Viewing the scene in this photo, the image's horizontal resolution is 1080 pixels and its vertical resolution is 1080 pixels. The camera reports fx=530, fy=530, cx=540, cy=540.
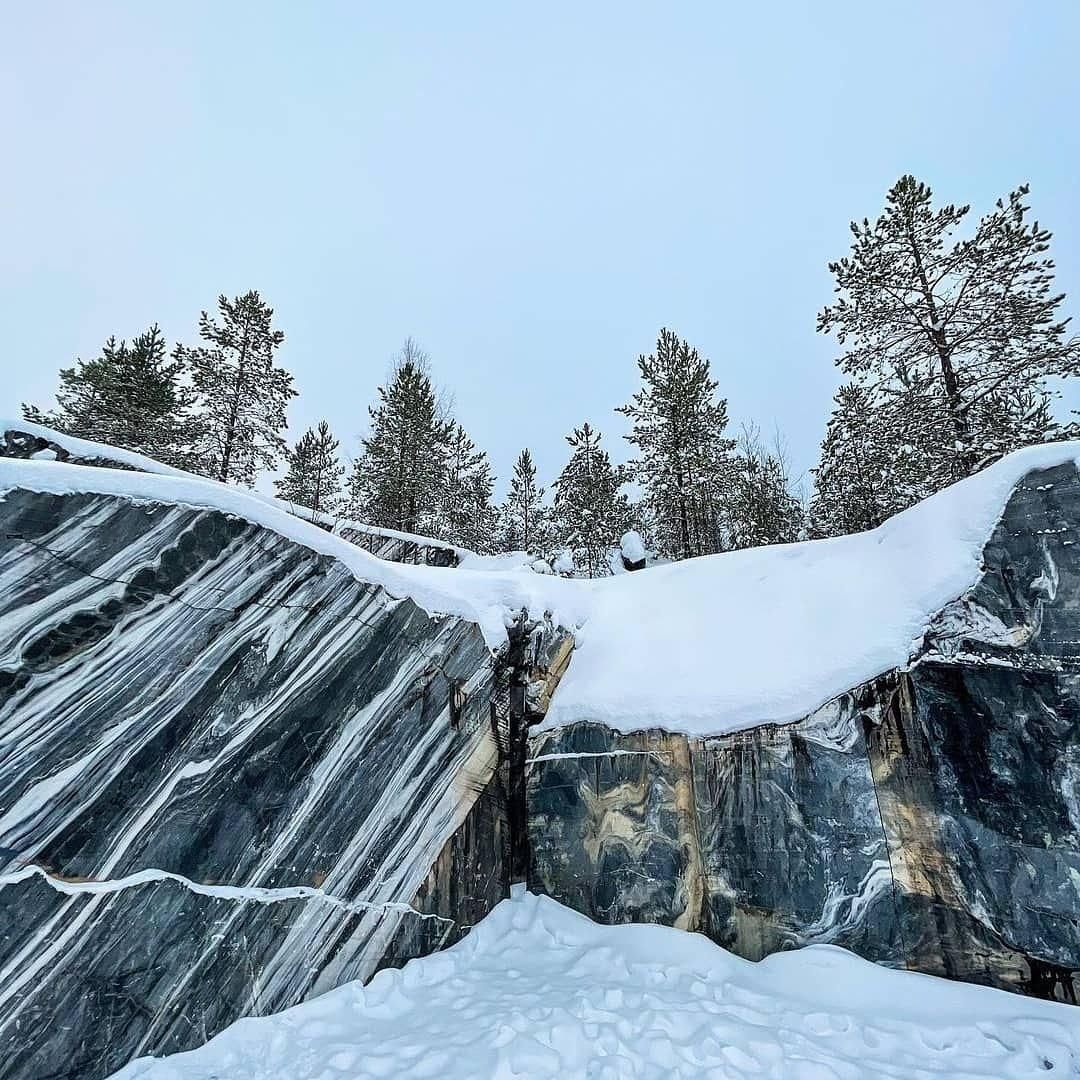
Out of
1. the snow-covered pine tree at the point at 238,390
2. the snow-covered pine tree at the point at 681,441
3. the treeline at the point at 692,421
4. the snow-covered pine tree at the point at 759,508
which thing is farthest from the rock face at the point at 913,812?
the snow-covered pine tree at the point at 238,390

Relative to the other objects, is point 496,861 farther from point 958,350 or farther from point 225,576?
point 958,350

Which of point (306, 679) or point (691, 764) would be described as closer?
point (306, 679)

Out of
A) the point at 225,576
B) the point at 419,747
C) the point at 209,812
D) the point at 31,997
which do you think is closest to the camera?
the point at 31,997

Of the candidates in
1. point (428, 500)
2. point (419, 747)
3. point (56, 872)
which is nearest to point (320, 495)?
point (428, 500)

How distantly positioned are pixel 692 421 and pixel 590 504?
4.83 metres

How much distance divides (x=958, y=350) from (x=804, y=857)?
10094 mm

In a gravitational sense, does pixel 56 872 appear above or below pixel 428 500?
below

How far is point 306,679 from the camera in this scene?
3783mm

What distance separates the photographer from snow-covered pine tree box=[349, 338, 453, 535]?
16281 millimetres

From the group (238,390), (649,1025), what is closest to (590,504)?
(238,390)

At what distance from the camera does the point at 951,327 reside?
10.0 m

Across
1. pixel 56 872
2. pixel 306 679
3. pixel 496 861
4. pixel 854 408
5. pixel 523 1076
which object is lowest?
pixel 523 1076

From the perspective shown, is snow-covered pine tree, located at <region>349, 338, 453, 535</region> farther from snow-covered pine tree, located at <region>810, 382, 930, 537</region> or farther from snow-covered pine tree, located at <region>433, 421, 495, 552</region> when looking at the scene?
snow-covered pine tree, located at <region>810, 382, 930, 537</region>

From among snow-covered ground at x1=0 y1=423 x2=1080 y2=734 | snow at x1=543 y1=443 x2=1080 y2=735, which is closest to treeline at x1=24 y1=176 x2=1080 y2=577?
snow-covered ground at x1=0 y1=423 x2=1080 y2=734
